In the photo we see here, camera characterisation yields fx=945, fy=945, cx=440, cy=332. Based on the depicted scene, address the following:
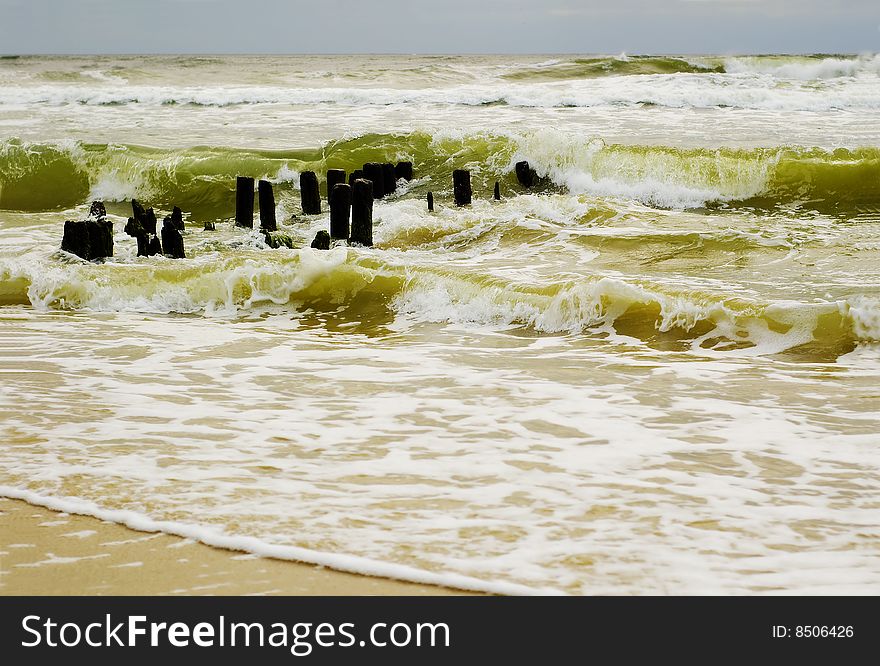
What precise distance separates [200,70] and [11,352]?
129 ft

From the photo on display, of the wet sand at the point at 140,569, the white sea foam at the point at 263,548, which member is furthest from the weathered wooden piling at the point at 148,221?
the wet sand at the point at 140,569

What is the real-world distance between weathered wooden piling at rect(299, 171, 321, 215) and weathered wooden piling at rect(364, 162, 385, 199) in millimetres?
691

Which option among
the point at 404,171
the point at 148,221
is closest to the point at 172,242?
the point at 148,221

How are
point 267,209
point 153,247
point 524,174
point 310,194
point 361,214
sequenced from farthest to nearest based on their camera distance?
point 524,174, point 310,194, point 267,209, point 361,214, point 153,247

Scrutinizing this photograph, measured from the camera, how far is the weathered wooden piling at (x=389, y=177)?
42.2ft

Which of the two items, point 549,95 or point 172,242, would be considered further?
point 549,95

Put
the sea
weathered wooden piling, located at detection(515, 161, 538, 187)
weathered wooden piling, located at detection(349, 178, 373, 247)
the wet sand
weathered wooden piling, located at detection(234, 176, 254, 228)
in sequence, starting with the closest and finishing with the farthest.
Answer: the wet sand → the sea → weathered wooden piling, located at detection(349, 178, 373, 247) → weathered wooden piling, located at detection(234, 176, 254, 228) → weathered wooden piling, located at detection(515, 161, 538, 187)

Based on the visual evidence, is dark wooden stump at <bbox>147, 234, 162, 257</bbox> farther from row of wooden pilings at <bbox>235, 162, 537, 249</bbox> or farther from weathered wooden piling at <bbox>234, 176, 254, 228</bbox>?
weathered wooden piling at <bbox>234, 176, 254, 228</bbox>

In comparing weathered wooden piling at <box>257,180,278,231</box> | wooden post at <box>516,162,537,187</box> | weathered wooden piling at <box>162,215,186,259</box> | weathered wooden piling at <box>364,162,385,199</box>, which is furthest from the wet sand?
wooden post at <box>516,162,537,187</box>

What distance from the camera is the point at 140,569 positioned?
3.07 m

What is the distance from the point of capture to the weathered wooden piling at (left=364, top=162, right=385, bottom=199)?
12180 mm

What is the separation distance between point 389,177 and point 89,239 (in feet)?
16.3

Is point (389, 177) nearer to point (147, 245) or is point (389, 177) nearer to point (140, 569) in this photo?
point (147, 245)

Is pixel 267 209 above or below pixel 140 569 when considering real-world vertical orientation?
above
